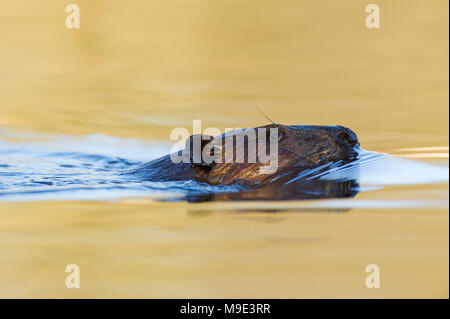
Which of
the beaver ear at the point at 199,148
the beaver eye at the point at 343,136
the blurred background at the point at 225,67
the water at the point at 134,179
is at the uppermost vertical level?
the blurred background at the point at 225,67

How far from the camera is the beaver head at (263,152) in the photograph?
4.62 m

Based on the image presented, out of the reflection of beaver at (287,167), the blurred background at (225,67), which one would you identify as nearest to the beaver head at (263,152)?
the reflection of beaver at (287,167)

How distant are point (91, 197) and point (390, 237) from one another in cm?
209

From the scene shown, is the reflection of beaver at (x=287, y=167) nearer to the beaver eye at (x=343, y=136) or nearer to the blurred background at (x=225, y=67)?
the beaver eye at (x=343, y=136)

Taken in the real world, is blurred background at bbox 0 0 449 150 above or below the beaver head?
above

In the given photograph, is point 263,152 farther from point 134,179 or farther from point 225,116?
point 225,116

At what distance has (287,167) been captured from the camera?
4.66m

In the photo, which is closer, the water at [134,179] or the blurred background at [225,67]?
the water at [134,179]

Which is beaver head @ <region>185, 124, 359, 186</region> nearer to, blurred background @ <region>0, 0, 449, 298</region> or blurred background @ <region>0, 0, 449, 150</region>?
blurred background @ <region>0, 0, 449, 298</region>

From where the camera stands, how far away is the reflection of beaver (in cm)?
442

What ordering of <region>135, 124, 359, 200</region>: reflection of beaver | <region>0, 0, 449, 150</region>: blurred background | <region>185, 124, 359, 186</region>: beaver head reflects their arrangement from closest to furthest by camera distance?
<region>135, 124, 359, 200</region>: reflection of beaver → <region>185, 124, 359, 186</region>: beaver head → <region>0, 0, 449, 150</region>: blurred background

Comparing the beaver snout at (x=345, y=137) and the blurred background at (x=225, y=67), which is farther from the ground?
the blurred background at (x=225, y=67)

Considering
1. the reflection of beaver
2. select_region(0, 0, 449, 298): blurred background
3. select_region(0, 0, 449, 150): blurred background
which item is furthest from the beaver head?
select_region(0, 0, 449, 150): blurred background

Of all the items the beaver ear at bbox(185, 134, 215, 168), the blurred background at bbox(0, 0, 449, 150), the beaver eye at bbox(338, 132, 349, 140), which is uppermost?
the blurred background at bbox(0, 0, 449, 150)
